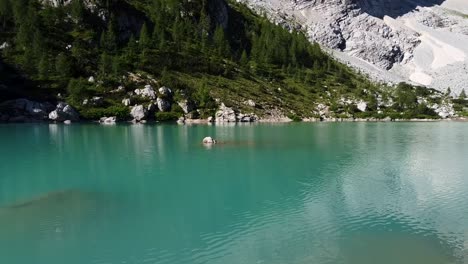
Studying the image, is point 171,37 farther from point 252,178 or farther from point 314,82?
point 252,178

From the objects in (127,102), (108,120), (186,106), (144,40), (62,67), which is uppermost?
(144,40)

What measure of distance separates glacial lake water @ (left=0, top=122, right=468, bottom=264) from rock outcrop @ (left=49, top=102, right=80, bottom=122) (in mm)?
65657

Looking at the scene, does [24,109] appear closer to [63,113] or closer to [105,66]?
[63,113]

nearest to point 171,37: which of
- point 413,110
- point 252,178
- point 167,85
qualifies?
point 167,85

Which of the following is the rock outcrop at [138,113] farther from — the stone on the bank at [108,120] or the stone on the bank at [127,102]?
the stone on the bank at [108,120]

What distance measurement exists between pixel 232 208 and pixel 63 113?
102950 mm

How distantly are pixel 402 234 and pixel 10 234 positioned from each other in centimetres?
2210

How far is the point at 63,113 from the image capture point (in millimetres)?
117812

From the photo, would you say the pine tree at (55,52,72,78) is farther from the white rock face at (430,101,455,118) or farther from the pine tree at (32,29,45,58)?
the white rock face at (430,101,455,118)

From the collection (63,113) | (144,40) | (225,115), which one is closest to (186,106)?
(225,115)

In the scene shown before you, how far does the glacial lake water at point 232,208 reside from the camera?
20.2 metres

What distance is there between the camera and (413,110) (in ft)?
584

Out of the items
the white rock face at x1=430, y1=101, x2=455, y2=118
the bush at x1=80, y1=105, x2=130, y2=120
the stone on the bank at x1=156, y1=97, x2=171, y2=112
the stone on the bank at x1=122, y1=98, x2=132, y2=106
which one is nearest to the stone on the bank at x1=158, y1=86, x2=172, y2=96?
the stone on the bank at x1=156, y1=97, x2=171, y2=112

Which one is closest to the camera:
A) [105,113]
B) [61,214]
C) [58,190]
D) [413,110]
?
[61,214]
